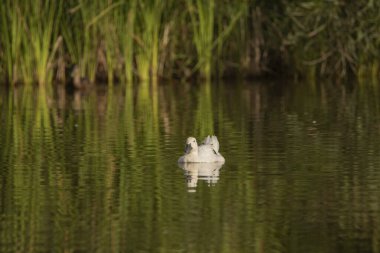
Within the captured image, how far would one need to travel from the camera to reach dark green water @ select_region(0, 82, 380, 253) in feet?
28.8

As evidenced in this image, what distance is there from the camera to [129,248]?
8.34m

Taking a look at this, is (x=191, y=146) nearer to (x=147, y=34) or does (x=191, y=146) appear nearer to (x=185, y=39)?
(x=147, y=34)

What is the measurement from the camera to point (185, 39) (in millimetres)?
26031

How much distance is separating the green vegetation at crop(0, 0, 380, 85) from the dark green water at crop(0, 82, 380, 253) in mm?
4087

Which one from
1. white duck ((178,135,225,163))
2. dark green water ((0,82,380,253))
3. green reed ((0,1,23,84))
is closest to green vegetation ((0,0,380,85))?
→ green reed ((0,1,23,84))

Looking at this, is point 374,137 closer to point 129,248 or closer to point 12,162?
point 12,162

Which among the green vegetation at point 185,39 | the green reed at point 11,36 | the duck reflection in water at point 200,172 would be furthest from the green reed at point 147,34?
the duck reflection in water at point 200,172

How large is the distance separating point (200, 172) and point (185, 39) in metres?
14.0

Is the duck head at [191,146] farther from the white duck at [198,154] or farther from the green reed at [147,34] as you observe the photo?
the green reed at [147,34]

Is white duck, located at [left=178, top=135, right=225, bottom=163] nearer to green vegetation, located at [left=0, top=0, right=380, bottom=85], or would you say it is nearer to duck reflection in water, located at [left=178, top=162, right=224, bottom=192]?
duck reflection in water, located at [left=178, top=162, right=224, bottom=192]

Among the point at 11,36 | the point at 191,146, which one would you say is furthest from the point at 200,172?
the point at 11,36

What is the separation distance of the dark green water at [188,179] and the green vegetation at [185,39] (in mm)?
4087

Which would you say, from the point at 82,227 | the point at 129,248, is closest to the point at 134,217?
the point at 82,227

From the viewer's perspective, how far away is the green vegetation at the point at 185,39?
24.4 m
